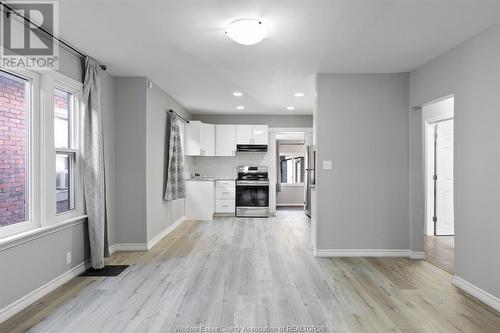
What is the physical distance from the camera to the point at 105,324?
7.88 feet

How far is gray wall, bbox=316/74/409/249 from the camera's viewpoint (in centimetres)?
425

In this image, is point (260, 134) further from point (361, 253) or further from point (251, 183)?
point (361, 253)

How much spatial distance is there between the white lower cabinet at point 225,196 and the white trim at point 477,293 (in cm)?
482

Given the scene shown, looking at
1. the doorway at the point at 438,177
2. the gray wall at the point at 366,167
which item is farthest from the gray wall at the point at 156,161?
the doorway at the point at 438,177

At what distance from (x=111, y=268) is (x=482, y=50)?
14.9 ft

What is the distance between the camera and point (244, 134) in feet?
24.9

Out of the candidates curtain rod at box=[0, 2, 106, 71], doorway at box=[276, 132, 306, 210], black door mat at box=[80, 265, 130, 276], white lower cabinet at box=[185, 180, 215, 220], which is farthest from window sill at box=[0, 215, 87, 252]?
doorway at box=[276, 132, 306, 210]

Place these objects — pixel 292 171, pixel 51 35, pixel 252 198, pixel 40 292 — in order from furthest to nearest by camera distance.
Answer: pixel 292 171 < pixel 252 198 < pixel 51 35 < pixel 40 292

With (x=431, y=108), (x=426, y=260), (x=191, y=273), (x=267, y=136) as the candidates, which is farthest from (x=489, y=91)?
(x=267, y=136)

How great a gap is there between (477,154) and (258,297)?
2476 mm

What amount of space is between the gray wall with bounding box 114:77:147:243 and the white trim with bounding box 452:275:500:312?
386cm

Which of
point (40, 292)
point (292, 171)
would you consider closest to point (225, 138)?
point (292, 171)

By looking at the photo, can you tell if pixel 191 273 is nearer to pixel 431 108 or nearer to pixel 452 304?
pixel 452 304

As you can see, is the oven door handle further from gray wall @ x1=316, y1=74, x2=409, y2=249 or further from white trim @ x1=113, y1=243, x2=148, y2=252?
white trim @ x1=113, y1=243, x2=148, y2=252
